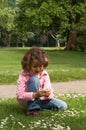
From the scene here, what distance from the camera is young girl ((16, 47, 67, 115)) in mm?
8547

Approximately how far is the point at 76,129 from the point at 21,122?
3.62ft

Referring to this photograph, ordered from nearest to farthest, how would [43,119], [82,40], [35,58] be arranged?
[43,119]
[35,58]
[82,40]

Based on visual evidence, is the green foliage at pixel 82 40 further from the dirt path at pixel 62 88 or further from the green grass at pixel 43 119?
the green grass at pixel 43 119

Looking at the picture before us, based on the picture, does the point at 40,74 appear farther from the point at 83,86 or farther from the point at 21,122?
the point at 83,86

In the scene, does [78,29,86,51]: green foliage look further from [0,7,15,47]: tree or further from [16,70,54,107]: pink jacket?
[16,70,54,107]: pink jacket

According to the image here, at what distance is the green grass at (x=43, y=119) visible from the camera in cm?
741

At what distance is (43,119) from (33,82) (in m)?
0.77

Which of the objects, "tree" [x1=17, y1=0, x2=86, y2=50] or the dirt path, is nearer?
the dirt path

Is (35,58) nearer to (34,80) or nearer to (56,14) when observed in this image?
(34,80)

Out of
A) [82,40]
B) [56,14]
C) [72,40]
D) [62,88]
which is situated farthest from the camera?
[72,40]

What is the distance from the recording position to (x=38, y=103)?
8773mm

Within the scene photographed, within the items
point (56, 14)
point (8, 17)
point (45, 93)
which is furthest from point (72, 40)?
point (45, 93)

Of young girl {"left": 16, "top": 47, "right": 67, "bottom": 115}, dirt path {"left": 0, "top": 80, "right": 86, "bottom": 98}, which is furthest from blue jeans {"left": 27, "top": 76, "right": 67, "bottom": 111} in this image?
dirt path {"left": 0, "top": 80, "right": 86, "bottom": 98}

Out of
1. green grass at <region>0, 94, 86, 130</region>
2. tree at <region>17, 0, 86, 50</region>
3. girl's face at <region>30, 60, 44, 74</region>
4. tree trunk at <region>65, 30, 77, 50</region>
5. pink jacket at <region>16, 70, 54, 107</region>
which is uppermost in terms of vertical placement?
girl's face at <region>30, 60, 44, 74</region>
